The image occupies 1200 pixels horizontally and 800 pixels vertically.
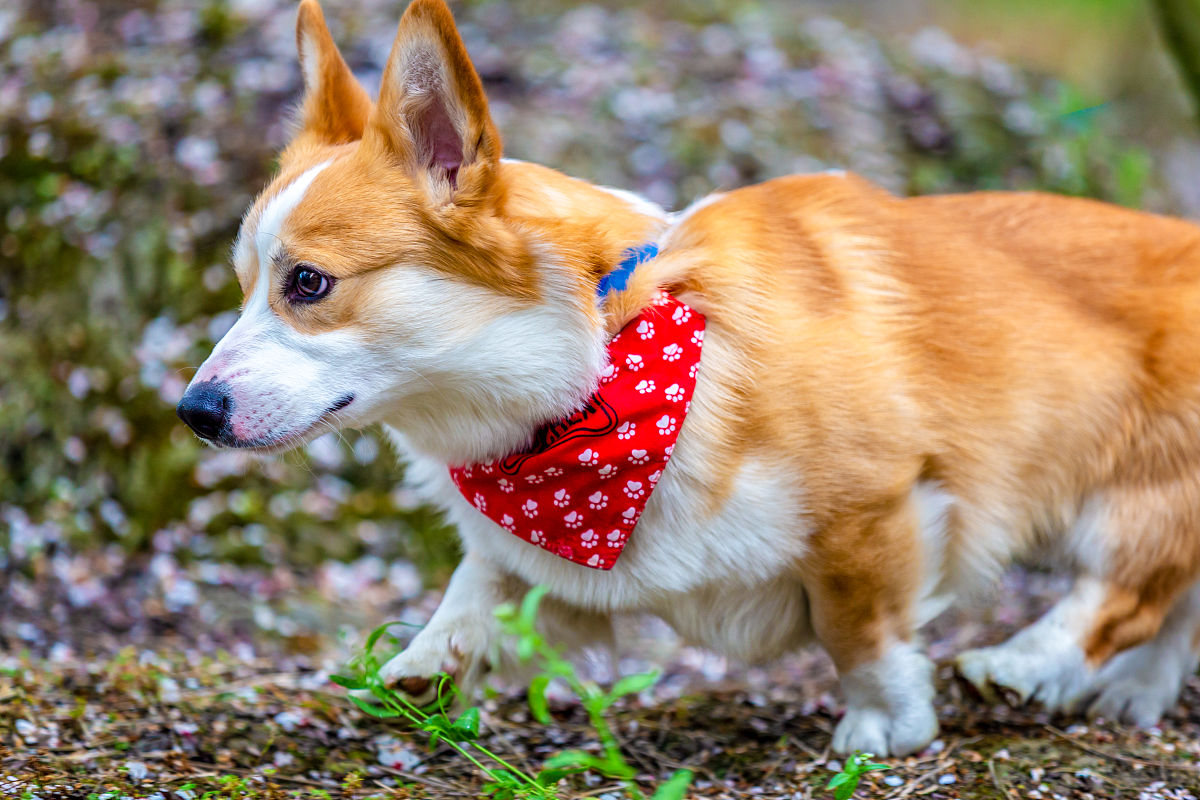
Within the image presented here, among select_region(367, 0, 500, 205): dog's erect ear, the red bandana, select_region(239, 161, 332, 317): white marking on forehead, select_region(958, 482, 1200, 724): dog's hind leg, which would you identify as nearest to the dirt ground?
select_region(958, 482, 1200, 724): dog's hind leg

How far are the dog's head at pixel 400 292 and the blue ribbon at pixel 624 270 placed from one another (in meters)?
0.08

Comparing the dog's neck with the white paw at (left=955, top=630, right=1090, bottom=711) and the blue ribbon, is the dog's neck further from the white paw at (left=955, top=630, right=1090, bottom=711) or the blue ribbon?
the white paw at (left=955, top=630, right=1090, bottom=711)

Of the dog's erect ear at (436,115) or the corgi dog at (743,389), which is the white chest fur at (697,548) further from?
the dog's erect ear at (436,115)

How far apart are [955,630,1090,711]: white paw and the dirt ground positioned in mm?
90

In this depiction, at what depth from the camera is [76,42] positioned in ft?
19.7

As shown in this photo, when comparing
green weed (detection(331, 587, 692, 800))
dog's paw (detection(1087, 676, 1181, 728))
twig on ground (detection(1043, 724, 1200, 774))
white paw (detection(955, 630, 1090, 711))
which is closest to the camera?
green weed (detection(331, 587, 692, 800))

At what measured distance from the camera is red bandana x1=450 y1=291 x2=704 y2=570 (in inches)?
102

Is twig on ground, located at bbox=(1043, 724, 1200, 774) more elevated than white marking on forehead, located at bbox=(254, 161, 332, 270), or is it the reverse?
white marking on forehead, located at bbox=(254, 161, 332, 270)

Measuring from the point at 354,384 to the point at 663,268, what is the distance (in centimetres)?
77

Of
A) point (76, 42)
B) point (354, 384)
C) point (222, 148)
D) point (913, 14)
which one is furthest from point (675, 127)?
point (913, 14)

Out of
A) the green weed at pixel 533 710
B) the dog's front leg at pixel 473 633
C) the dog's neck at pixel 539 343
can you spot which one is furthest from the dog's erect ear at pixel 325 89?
the green weed at pixel 533 710

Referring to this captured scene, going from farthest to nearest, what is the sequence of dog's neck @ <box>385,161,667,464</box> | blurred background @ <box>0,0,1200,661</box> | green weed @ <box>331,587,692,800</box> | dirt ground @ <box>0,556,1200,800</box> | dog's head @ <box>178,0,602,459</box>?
blurred background @ <box>0,0,1200,661</box>, dirt ground @ <box>0,556,1200,800</box>, dog's neck @ <box>385,161,667,464</box>, dog's head @ <box>178,0,602,459</box>, green weed @ <box>331,587,692,800</box>

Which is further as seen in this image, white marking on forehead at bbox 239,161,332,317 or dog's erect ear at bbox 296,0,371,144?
dog's erect ear at bbox 296,0,371,144

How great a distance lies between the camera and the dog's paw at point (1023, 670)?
304 cm
